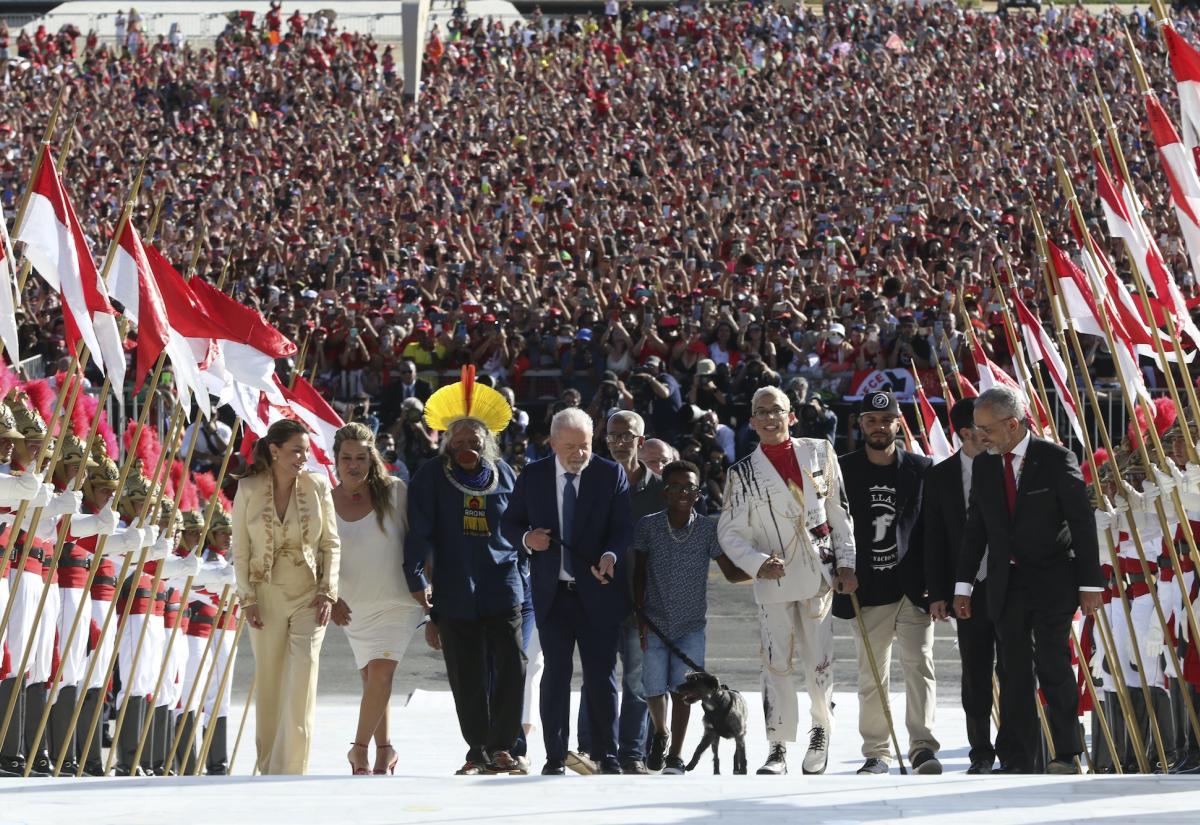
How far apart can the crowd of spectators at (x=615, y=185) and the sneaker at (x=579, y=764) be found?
3713 millimetres

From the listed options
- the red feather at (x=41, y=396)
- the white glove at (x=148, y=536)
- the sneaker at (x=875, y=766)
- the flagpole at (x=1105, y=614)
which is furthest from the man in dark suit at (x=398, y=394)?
the sneaker at (x=875, y=766)

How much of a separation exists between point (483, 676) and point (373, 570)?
0.68 metres

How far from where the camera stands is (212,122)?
33188mm

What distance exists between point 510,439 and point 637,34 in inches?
842

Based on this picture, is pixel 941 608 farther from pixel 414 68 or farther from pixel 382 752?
pixel 414 68

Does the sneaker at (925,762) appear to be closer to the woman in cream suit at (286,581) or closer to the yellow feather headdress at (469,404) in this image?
the yellow feather headdress at (469,404)

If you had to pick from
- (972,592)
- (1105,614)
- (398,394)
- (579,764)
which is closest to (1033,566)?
(972,592)

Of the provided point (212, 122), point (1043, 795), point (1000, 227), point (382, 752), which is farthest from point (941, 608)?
point (212, 122)

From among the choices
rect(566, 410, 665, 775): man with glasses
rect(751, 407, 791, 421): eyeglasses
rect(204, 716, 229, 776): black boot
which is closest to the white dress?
rect(566, 410, 665, 775): man with glasses

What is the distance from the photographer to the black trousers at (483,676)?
899 centimetres

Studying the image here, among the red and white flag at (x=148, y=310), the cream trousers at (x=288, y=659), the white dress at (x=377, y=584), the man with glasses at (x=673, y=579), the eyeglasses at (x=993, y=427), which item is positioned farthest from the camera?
the red and white flag at (x=148, y=310)

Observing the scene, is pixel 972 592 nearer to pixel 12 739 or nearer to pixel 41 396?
pixel 12 739

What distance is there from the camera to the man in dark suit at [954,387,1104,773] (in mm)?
8250

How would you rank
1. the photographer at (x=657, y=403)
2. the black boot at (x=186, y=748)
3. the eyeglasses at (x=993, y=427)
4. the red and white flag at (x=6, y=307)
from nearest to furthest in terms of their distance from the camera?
the eyeglasses at (x=993, y=427), the red and white flag at (x=6, y=307), the black boot at (x=186, y=748), the photographer at (x=657, y=403)
